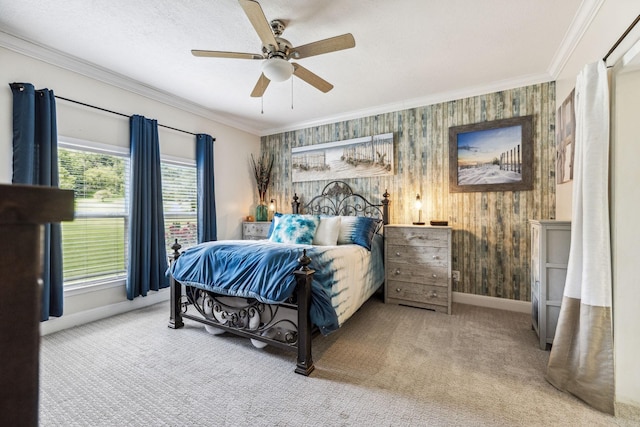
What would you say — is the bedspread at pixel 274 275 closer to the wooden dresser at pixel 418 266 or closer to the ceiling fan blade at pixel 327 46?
the wooden dresser at pixel 418 266

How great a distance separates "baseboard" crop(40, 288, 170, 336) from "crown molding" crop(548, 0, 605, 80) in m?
4.97

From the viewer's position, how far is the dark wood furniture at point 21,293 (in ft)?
1.14

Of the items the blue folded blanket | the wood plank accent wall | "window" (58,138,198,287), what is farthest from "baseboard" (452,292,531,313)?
"window" (58,138,198,287)

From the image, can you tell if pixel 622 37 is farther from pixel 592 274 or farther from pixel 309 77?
pixel 309 77

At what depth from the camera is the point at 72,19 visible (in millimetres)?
2232

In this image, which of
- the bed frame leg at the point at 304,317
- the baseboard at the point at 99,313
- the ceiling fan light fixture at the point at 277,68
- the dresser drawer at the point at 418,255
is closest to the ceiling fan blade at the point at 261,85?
the ceiling fan light fixture at the point at 277,68

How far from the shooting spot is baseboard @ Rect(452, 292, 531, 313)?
3.21 metres

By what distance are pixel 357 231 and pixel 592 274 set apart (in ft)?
6.80

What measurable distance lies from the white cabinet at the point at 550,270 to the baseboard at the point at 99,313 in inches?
162

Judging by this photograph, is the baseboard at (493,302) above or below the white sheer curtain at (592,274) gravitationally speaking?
below

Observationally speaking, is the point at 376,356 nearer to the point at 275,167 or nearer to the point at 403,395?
the point at 403,395

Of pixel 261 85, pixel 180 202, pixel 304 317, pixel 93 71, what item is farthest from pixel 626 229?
pixel 93 71

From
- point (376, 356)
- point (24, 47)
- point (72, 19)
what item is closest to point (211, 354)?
point (376, 356)

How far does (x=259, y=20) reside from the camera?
5.95ft
